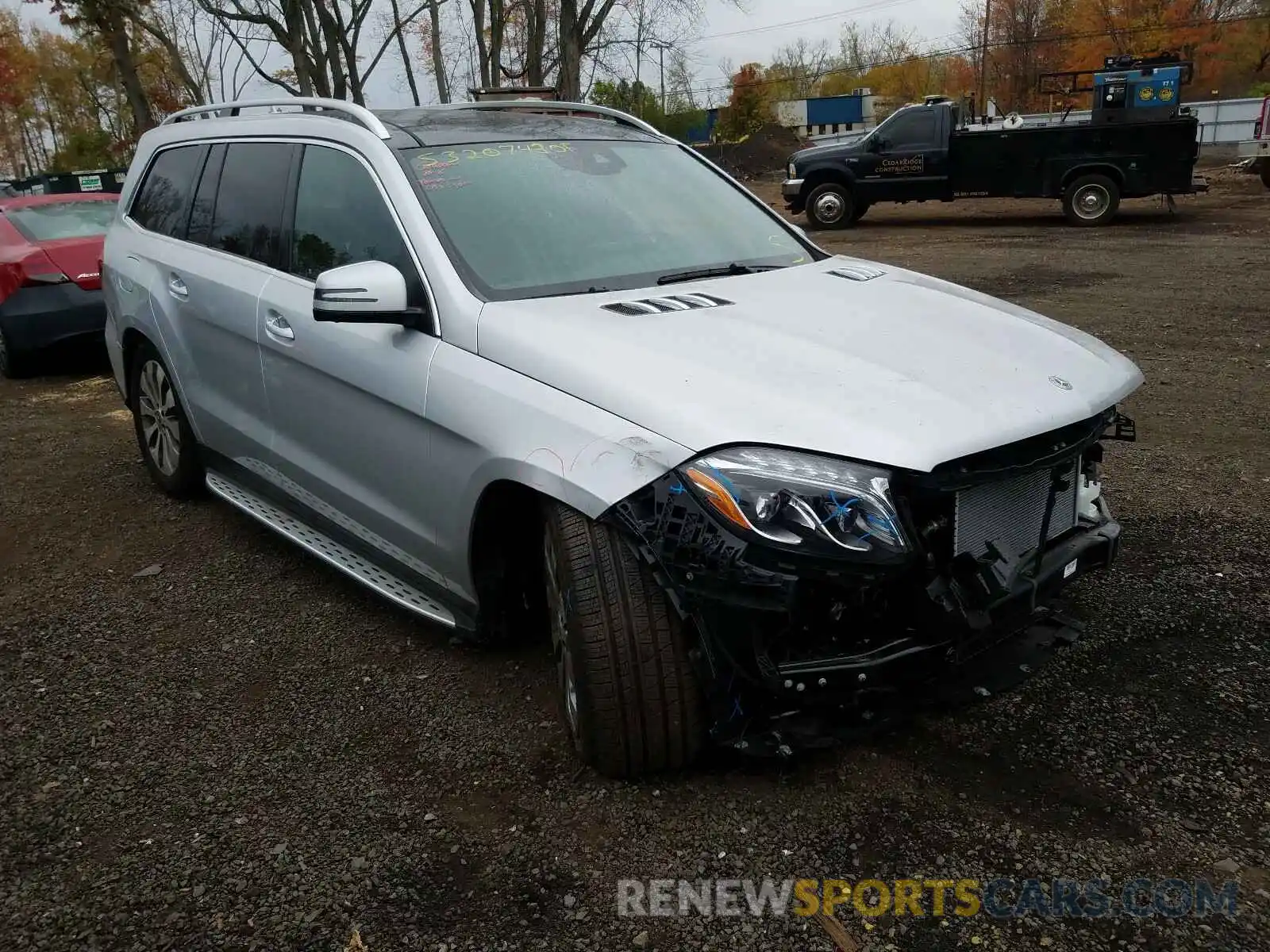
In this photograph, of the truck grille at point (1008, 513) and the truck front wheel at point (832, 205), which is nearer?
the truck grille at point (1008, 513)

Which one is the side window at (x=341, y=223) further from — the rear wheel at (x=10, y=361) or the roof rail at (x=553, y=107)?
the rear wheel at (x=10, y=361)

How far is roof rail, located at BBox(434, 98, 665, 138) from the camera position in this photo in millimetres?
4262

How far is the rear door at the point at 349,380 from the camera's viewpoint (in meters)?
3.15

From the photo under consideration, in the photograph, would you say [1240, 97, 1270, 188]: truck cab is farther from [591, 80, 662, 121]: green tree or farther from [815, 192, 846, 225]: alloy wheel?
[591, 80, 662, 121]: green tree

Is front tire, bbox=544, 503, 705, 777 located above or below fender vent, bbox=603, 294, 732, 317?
below

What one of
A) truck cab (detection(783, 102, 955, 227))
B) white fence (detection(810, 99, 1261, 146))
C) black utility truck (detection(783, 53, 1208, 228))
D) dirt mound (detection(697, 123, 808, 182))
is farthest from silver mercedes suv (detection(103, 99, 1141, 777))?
dirt mound (detection(697, 123, 808, 182))

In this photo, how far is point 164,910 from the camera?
95.5 inches

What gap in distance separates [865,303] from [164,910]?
251 centimetres

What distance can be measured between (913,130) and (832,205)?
1.78 metres

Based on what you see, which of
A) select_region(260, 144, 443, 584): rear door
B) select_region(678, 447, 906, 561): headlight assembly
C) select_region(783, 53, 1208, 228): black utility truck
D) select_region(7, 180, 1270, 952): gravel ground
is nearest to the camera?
select_region(678, 447, 906, 561): headlight assembly

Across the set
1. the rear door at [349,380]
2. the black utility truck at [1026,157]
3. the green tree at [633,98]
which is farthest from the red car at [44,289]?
the green tree at [633,98]

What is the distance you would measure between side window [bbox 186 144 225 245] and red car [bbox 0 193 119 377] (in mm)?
4000

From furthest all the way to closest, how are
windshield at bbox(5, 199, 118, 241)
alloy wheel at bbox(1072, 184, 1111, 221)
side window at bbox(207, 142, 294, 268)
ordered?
alloy wheel at bbox(1072, 184, 1111, 221) → windshield at bbox(5, 199, 118, 241) → side window at bbox(207, 142, 294, 268)

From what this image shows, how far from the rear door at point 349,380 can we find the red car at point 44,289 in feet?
16.9
